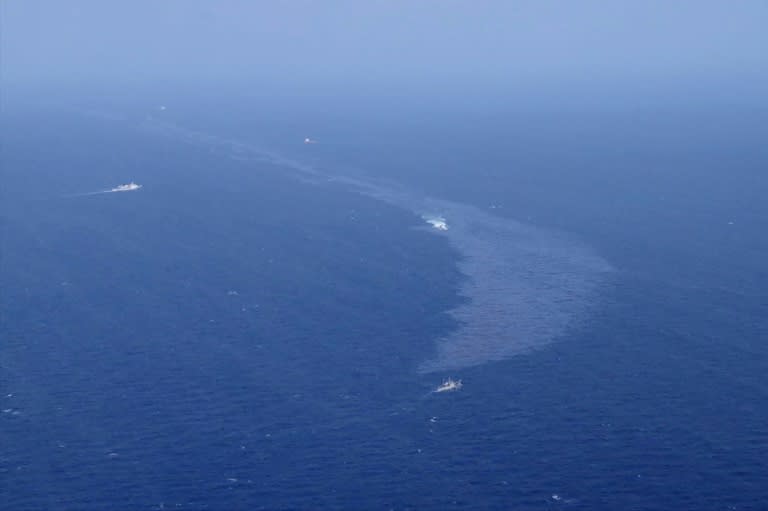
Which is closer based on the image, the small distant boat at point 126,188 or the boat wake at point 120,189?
the boat wake at point 120,189

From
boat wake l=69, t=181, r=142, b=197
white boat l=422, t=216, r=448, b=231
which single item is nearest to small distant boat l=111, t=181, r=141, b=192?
boat wake l=69, t=181, r=142, b=197

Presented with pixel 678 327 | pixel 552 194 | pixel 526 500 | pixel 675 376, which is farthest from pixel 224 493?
pixel 552 194

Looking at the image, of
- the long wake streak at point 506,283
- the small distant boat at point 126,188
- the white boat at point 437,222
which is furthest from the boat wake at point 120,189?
the white boat at point 437,222

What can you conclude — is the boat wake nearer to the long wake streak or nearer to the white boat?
the long wake streak

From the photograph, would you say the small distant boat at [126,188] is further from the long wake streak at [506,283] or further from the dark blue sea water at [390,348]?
the long wake streak at [506,283]

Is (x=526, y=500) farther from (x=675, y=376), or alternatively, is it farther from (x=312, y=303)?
(x=312, y=303)
